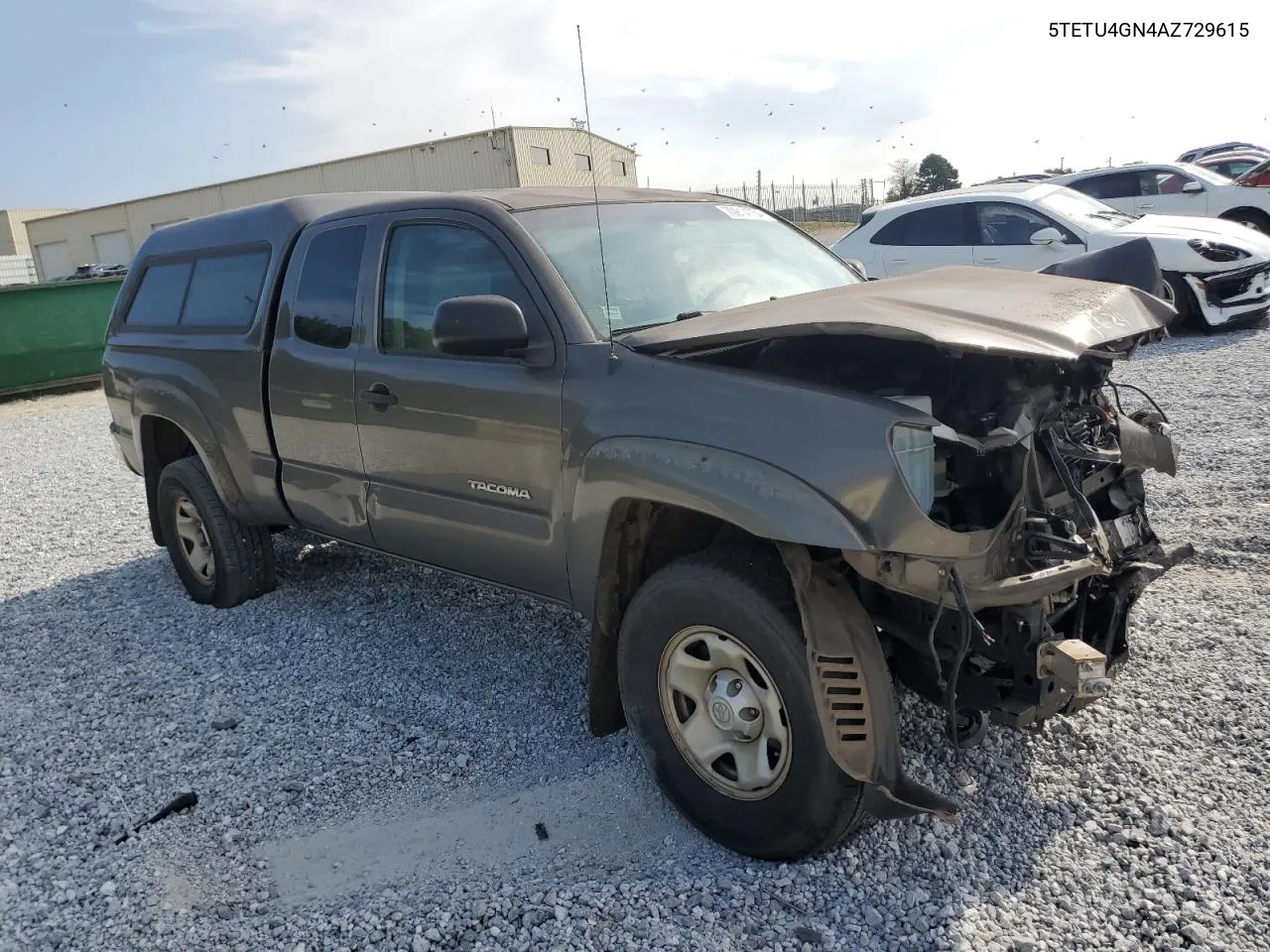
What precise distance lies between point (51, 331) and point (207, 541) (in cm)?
1202

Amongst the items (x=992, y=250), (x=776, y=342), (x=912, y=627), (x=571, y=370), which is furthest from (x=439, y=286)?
(x=992, y=250)

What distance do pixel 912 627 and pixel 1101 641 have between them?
741mm

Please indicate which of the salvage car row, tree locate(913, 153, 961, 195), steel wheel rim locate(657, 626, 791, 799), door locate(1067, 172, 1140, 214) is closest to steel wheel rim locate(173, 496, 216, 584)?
steel wheel rim locate(657, 626, 791, 799)

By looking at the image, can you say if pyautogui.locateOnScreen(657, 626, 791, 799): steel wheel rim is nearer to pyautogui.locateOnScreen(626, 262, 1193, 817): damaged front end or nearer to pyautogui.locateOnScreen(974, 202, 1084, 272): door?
pyautogui.locateOnScreen(626, 262, 1193, 817): damaged front end

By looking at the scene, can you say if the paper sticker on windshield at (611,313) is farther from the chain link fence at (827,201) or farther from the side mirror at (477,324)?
the chain link fence at (827,201)

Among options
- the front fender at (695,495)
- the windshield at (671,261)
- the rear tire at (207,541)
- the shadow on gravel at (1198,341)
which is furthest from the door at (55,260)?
the front fender at (695,495)

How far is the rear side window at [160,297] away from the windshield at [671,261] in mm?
2703

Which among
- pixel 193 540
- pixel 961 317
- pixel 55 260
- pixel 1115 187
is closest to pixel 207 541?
pixel 193 540

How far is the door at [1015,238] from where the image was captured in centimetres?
995

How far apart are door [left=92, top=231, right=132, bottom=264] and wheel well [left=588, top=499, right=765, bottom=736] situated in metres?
51.7

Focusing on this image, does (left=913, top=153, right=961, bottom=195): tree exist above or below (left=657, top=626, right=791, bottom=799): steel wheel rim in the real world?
above

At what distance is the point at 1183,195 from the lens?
13672mm

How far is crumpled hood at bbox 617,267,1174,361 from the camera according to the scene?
2.53 metres

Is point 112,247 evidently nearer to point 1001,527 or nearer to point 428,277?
point 428,277
